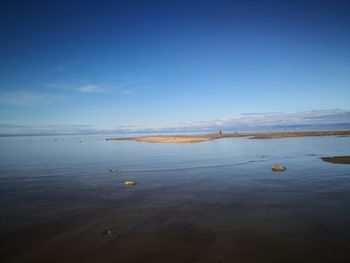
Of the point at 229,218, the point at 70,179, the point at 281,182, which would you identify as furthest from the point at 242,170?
the point at 70,179

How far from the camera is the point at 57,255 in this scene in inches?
292

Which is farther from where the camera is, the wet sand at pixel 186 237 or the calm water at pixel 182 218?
the calm water at pixel 182 218

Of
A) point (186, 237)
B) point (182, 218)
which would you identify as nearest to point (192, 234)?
point (186, 237)

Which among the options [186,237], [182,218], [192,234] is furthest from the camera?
[182,218]

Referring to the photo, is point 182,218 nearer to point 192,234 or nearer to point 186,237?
point 192,234

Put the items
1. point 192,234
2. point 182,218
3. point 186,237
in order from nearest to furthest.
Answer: point 186,237
point 192,234
point 182,218

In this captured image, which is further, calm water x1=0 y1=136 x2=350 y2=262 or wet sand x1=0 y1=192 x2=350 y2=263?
calm water x1=0 y1=136 x2=350 y2=262

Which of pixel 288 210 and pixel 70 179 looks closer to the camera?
pixel 288 210

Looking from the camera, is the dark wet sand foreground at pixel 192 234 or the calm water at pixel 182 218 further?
the calm water at pixel 182 218

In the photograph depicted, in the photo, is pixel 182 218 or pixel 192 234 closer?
pixel 192 234

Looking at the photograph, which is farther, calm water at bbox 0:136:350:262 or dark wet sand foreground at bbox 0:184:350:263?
calm water at bbox 0:136:350:262

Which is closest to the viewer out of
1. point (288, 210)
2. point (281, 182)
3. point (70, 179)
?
point (288, 210)

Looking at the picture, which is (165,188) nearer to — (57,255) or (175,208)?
(175,208)

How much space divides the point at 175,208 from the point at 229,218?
2.59 metres
